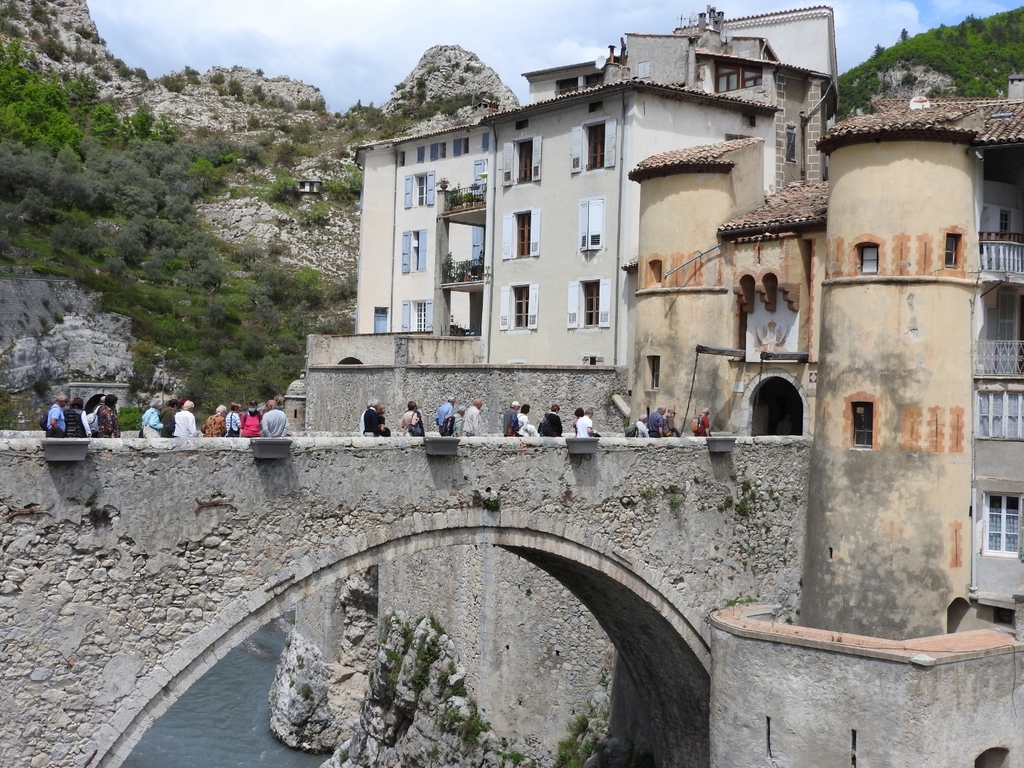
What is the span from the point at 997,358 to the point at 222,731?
84.2ft

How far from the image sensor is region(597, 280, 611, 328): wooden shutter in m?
29.3

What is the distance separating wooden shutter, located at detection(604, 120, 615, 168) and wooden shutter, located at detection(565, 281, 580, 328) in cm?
337

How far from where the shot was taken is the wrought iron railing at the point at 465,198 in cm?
3662

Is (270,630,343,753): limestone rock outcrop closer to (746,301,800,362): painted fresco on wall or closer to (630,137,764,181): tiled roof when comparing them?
(746,301,800,362): painted fresco on wall

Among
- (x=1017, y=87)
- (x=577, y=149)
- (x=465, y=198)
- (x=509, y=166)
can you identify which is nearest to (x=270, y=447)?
(x=577, y=149)

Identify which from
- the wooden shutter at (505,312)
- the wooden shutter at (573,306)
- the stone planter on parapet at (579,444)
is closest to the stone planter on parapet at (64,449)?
the stone planter on parapet at (579,444)

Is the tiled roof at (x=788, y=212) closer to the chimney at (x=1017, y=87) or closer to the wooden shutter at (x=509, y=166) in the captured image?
the chimney at (x=1017, y=87)

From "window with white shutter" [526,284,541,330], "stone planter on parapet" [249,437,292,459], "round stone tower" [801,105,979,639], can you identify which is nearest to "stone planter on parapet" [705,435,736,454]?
"round stone tower" [801,105,979,639]

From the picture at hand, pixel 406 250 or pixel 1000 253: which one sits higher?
pixel 406 250

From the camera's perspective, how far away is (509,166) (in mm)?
32844

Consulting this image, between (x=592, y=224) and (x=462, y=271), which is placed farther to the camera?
(x=462, y=271)

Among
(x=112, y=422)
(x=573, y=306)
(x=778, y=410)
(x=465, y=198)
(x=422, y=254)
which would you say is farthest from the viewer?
(x=422, y=254)

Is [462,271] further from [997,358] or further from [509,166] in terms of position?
[997,358]

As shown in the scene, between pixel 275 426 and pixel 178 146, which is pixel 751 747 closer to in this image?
pixel 275 426
